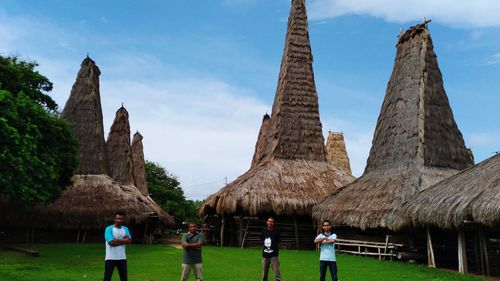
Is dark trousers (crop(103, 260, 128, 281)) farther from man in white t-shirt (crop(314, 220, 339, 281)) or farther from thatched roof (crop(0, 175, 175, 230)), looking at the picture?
thatched roof (crop(0, 175, 175, 230))

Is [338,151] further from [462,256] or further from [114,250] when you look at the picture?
[114,250]


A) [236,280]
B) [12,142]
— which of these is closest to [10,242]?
[12,142]

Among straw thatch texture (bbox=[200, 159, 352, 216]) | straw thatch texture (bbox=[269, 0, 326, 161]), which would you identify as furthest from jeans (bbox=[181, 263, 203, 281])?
straw thatch texture (bbox=[269, 0, 326, 161])

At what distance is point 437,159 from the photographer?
20.7 metres

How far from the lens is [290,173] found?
1009 inches

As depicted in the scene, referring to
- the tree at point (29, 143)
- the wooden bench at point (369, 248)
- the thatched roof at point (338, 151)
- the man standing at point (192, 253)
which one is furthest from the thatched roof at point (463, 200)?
the thatched roof at point (338, 151)

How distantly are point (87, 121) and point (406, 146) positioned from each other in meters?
17.5

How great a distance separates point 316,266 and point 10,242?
54.5 ft

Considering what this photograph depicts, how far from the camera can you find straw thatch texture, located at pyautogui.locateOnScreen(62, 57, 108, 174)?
1133 inches

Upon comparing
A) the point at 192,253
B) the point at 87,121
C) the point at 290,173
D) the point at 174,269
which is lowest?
the point at 174,269

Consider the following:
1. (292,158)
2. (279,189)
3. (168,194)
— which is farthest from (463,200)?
(168,194)

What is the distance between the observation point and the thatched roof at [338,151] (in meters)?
42.6

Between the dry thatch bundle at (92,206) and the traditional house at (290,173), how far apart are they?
11.3 ft

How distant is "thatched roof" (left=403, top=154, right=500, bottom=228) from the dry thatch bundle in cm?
1440
